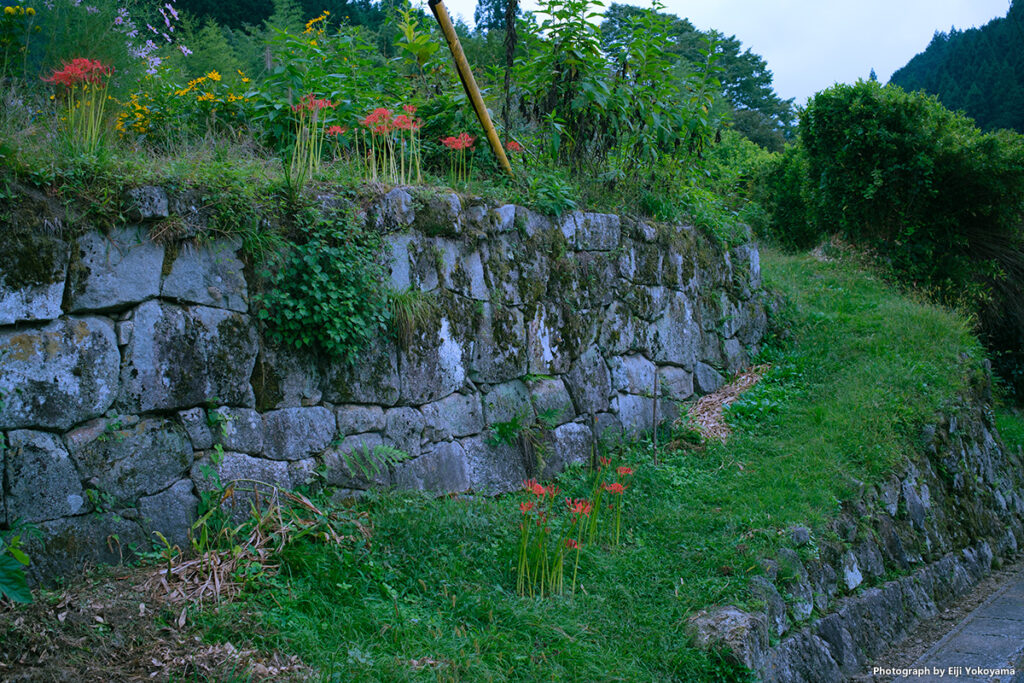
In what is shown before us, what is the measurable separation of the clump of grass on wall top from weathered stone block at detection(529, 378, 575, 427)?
1.76 metres

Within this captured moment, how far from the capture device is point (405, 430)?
5039 mm

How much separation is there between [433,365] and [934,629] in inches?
177

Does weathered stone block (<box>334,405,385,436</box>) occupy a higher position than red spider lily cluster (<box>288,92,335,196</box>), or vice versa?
red spider lily cluster (<box>288,92,335,196</box>)

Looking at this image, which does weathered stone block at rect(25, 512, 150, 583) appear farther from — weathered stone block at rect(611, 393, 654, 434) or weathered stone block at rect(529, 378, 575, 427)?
weathered stone block at rect(611, 393, 654, 434)

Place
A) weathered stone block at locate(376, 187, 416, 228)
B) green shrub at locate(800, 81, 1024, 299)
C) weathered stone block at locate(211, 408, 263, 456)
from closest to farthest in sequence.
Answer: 1. weathered stone block at locate(211, 408, 263, 456)
2. weathered stone block at locate(376, 187, 416, 228)
3. green shrub at locate(800, 81, 1024, 299)

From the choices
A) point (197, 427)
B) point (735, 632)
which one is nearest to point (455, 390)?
point (197, 427)

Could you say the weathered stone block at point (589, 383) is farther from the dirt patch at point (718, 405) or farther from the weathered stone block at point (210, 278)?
the weathered stone block at point (210, 278)

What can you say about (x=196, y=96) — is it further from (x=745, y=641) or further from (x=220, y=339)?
(x=745, y=641)

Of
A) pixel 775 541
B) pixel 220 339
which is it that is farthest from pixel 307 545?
pixel 775 541

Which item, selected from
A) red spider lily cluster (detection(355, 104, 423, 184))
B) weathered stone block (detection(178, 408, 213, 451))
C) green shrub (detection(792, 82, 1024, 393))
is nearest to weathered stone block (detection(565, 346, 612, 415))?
red spider lily cluster (detection(355, 104, 423, 184))

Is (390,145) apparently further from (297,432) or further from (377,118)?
(297,432)

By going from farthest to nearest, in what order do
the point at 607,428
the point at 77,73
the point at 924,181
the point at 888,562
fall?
the point at 924,181 < the point at 607,428 < the point at 888,562 < the point at 77,73

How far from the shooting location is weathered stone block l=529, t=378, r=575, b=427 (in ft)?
19.9

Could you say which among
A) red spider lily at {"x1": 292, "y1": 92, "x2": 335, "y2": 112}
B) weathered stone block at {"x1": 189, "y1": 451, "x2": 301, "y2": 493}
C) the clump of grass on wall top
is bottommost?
weathered stone block at {"x1": 189, "y1": 451, "x2": 301, "y2": 493}
